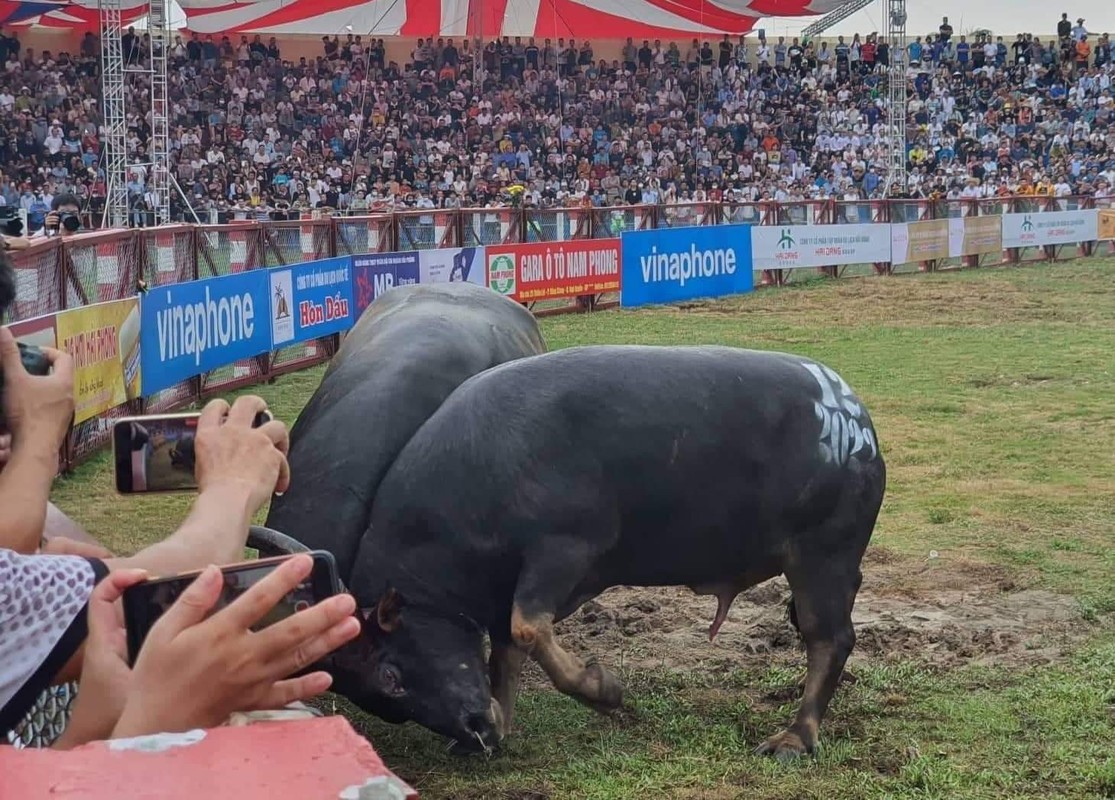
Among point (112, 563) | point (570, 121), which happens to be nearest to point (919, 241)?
point (570, 121)

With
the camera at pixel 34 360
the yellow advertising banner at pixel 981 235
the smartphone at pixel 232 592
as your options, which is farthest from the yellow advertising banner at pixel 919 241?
the smartphone at pixel 232 592

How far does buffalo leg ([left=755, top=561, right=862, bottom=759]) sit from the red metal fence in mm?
5575

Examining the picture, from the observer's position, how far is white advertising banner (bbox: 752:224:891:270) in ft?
70.0

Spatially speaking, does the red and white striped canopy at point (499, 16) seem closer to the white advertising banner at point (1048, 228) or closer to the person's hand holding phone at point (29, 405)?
the white advertising banner at point (1048, 228)

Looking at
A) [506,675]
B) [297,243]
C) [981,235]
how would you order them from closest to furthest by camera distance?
1. [506,675]
2. [297,243]
3. [981,235]

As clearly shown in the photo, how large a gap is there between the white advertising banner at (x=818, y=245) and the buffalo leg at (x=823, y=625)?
16786 millimetres

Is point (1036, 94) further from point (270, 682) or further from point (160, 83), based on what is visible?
point (270, 682)

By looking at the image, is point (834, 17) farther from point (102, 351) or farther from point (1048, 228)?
point (102, 351)

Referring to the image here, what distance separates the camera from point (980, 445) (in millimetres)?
9320

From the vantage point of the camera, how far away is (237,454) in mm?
2260

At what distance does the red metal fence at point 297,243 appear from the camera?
9.46 metres

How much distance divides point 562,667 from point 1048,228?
23.8 m

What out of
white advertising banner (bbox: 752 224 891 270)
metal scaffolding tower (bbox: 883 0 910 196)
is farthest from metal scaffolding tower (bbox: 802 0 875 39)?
white advertising banner (bbox: 752 224 891 270)

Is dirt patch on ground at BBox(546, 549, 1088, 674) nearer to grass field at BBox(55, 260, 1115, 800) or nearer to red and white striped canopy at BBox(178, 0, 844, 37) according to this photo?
grass field at BBox(55, 260, 1115, 800)
